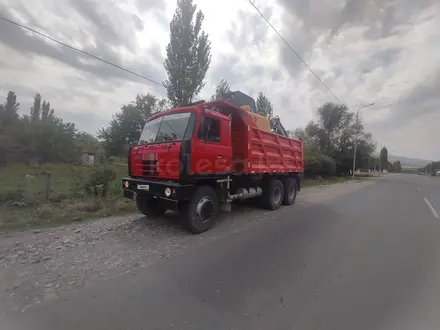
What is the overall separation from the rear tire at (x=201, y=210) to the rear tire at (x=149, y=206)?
1.59 metres

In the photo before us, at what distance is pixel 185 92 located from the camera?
15.5 metres

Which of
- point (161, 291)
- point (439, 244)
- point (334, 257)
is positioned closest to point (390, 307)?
point (334, 257)

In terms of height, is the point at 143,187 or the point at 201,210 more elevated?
the point at 143,187

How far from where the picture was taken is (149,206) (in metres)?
6.11

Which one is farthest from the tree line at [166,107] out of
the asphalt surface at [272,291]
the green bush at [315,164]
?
the asphalt surface at [272,291]

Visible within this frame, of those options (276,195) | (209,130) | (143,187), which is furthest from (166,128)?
(276,195)

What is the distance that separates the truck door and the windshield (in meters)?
0.41

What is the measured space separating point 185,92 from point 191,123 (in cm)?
1151

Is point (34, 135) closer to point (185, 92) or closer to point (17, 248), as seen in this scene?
point (17, 248)

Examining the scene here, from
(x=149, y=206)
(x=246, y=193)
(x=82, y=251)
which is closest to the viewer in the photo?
(x=82, y=251)

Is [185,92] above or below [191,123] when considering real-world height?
above

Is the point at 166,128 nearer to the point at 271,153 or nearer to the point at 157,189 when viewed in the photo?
the point at 157,189

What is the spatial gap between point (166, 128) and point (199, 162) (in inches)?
49.1

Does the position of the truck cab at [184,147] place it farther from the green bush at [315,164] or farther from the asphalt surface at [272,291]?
the green bush at [315,164]
